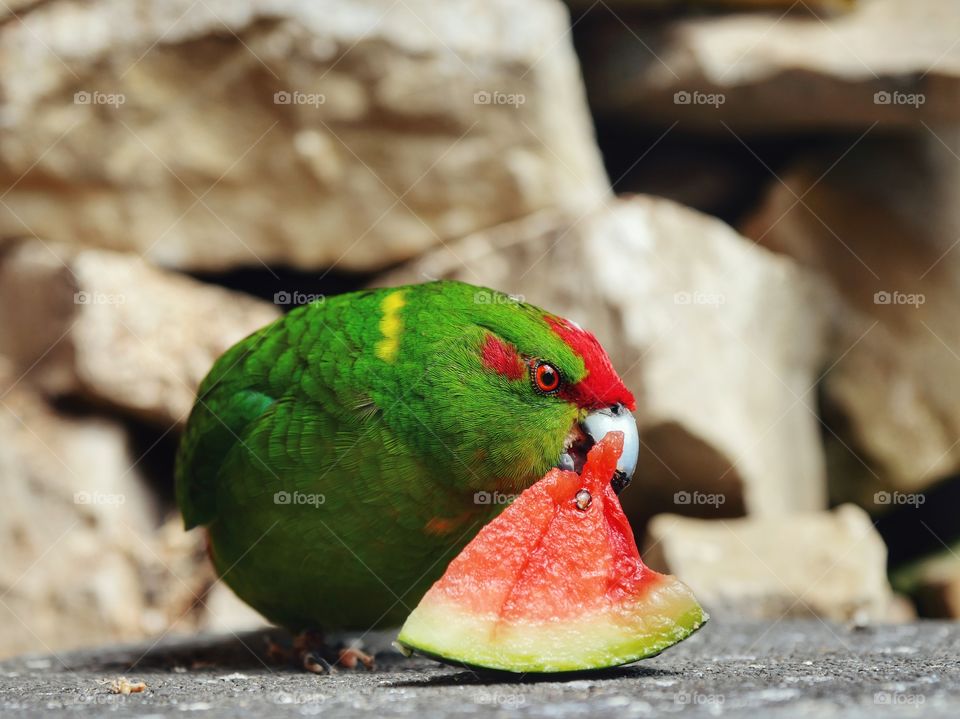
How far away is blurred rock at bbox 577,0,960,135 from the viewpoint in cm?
480

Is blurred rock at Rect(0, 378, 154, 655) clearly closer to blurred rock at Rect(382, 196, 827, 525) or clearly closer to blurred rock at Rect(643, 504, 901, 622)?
blurred rock at Rect(382, 196, 827, 525)

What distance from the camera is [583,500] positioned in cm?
246

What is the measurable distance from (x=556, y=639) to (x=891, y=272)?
3.87 meters

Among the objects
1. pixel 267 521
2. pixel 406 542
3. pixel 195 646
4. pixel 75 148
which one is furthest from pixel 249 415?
pixel 75 148

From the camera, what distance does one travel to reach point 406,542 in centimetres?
257

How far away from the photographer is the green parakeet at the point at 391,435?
2451 mm

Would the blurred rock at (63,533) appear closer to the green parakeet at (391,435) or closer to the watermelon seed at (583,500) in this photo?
the green parakeet at (391,435)

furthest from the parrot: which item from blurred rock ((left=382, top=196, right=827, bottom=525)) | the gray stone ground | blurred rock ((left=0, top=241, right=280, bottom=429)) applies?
blurred rock ((left=382, top=196, right=827, bottom=525))

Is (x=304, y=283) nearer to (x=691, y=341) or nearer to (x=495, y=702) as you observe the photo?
(x=691, y=341)

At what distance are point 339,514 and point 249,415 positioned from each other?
441mm

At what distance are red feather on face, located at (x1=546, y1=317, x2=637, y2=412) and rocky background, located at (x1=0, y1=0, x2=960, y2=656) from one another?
214 centimetres

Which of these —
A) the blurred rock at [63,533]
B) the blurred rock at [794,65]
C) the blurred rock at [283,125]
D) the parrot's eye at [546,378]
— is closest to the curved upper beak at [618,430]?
the parrot's eye at [546,378]

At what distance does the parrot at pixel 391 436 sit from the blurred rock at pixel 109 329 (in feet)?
6.19

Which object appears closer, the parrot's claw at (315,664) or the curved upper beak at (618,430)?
the curved upper beak at (618,430)
